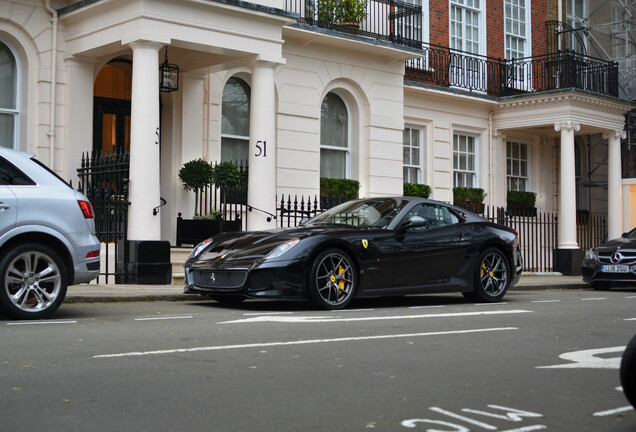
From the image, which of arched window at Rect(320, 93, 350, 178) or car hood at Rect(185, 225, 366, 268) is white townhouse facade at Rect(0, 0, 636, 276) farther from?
car hood at Rect(185, 225, 366, 268)

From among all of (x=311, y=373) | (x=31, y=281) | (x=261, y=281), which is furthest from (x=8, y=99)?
(x=311, y=373)

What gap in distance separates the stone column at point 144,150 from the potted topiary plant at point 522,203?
13.1 meters

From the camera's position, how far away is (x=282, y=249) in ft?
34.1

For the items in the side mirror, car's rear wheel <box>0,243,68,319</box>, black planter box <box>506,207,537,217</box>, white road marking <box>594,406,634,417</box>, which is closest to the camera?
white road marking <box>594,406,634,417</box>

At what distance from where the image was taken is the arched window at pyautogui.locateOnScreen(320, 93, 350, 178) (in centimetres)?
2088

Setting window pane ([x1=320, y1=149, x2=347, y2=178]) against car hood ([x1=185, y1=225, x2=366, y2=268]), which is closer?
car hood ([x1=185, y1=225, x2=366, y2=268])

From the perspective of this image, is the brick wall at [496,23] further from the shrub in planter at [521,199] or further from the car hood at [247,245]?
the car hood at [247,245]

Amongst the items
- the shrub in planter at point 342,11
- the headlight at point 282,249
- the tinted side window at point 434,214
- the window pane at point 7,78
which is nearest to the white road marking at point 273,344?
the headlight at point 282,249

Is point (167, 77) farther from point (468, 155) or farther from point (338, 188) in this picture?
point (468, 155)

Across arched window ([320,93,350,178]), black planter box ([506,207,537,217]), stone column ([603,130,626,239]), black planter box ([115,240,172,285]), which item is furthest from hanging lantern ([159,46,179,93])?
stone column ([603,130,626,239])

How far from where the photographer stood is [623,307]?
12125 mm

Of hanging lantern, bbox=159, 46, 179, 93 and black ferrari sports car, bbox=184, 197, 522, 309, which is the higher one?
hanging lantern, bbox=159, 46, 179, 93

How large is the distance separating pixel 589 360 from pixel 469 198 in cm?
1779

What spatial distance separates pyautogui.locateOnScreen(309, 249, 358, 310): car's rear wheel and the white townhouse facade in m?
5.19
